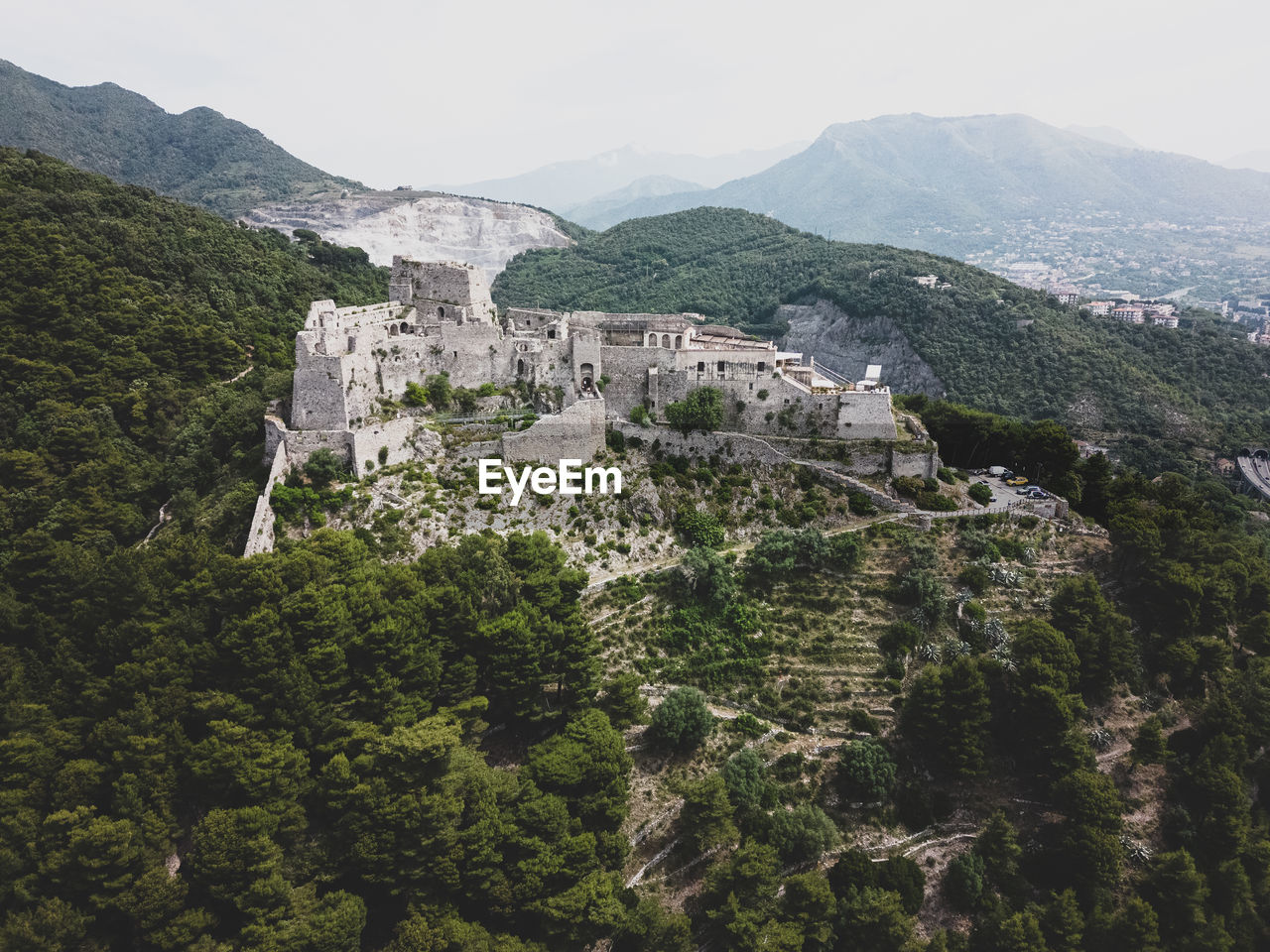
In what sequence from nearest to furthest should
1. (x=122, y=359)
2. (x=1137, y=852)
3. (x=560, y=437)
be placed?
(x=1137, y=852)
(x=560, y=437)
(x=122, y=359)

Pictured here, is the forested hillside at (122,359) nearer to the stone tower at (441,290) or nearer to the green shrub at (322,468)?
the green shrub at (322,468)

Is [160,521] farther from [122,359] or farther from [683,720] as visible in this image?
[683,720]

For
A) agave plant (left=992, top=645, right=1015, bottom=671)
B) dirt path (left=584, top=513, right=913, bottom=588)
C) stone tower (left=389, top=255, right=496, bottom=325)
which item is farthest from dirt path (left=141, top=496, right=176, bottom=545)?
agave plant (left=992, top=645, right=1015, bottom=671)

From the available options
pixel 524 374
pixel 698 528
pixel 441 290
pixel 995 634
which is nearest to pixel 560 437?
pixel 524 374

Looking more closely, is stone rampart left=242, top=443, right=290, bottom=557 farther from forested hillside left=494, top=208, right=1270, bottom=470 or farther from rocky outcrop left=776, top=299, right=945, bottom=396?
rocky outcrop left=776, top=299, right=945, bottom=396

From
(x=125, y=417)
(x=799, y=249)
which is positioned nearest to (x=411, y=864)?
(x=125, y=417)
